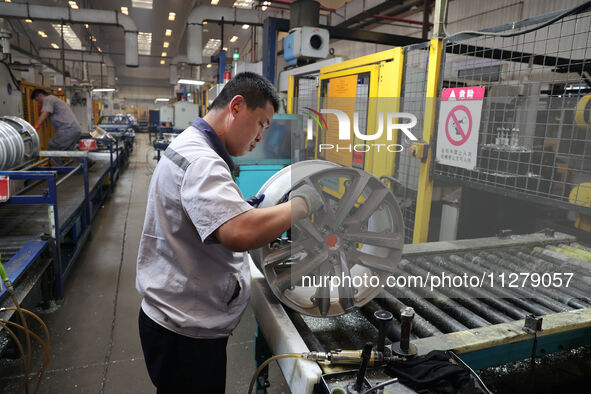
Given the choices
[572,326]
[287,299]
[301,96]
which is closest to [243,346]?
[287,299]

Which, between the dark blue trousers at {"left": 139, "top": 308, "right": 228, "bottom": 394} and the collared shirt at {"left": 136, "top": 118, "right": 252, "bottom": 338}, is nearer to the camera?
the collared shirt at {"left": 136, "top": 118, "right": 252, "bottom": 338}

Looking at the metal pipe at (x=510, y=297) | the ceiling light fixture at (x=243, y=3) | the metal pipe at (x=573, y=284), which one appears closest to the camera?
the metal pipe at (x=510, y=297)

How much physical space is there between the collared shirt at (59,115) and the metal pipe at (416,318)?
6.00 meters

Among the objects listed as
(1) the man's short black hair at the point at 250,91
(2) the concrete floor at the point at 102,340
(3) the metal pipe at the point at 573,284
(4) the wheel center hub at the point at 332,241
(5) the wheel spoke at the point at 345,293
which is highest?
(1) the man's short black hair at the point at 250,91

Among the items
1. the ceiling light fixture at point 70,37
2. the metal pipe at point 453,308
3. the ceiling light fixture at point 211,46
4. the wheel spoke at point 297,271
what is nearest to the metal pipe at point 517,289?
the metal pipe at point 453,308

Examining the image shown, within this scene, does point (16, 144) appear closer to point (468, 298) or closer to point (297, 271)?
point (297, 271)

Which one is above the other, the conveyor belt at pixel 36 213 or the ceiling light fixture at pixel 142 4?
the ceiling light fixture at pixel 142 4

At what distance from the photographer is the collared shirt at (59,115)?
5.86m

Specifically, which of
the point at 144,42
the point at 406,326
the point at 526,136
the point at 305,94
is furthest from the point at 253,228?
the point at 144,42

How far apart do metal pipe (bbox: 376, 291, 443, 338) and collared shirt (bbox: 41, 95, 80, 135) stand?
6.00 meters

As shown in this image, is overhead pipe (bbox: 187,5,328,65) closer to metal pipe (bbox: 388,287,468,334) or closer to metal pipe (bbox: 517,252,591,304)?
metal pipe (bbox: 517,252,591,304)

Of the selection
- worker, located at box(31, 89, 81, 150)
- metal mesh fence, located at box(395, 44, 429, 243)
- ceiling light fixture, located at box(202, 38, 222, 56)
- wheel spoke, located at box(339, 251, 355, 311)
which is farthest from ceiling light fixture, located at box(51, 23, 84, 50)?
wheel spoke, located at box(339, 251, 355, 311)

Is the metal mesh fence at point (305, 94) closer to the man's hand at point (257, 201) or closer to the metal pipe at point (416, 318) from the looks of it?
the metal pipe at point (416, 318)

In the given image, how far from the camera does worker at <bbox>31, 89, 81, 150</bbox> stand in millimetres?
5873
